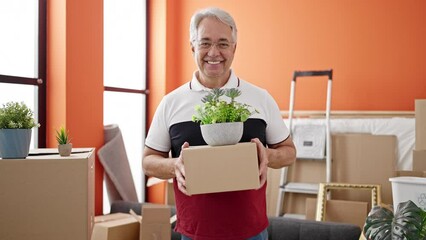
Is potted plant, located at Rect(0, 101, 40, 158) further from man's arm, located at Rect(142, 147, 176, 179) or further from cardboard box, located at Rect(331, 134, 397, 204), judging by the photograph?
cardboard box, located at Rect(331, 134, 397, 204)

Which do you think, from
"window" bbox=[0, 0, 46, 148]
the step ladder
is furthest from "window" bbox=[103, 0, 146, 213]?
the step ladder

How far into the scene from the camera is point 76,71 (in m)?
2.83

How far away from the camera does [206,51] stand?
1.38 m

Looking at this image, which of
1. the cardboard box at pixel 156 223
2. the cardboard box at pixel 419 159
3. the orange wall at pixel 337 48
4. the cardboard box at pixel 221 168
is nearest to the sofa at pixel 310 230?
the cardboard box at pixel 419 159

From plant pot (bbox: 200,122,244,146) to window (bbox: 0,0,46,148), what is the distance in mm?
1789

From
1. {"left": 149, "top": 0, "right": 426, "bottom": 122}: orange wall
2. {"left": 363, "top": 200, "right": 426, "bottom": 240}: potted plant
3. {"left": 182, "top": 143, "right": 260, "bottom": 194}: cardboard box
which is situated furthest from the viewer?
{"left": 149, "top": 0, "right": 426, "bottom": 122}: orange wall

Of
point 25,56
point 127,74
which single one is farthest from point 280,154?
point 127,74

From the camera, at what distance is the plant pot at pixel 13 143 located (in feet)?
4.60

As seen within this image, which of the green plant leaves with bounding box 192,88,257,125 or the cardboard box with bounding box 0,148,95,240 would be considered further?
the cardboard box with bounding box 0,148,95,240

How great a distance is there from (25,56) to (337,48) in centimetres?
240

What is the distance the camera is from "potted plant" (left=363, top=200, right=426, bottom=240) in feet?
5.21

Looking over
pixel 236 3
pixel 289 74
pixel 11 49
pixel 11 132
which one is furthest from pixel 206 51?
pixel 236 3

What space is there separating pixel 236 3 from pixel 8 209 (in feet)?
10.1

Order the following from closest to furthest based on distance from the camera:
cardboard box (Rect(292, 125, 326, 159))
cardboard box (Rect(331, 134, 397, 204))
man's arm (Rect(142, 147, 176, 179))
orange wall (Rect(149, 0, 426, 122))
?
man's arm (Rect(142, 147, 176, 179)) → cardboard box (Rect(331, 134, 397, 204)) → cardboard box (Rect(292, 125, 326, 159)) → orange wall (Rect(149, 0, 426, 122))
